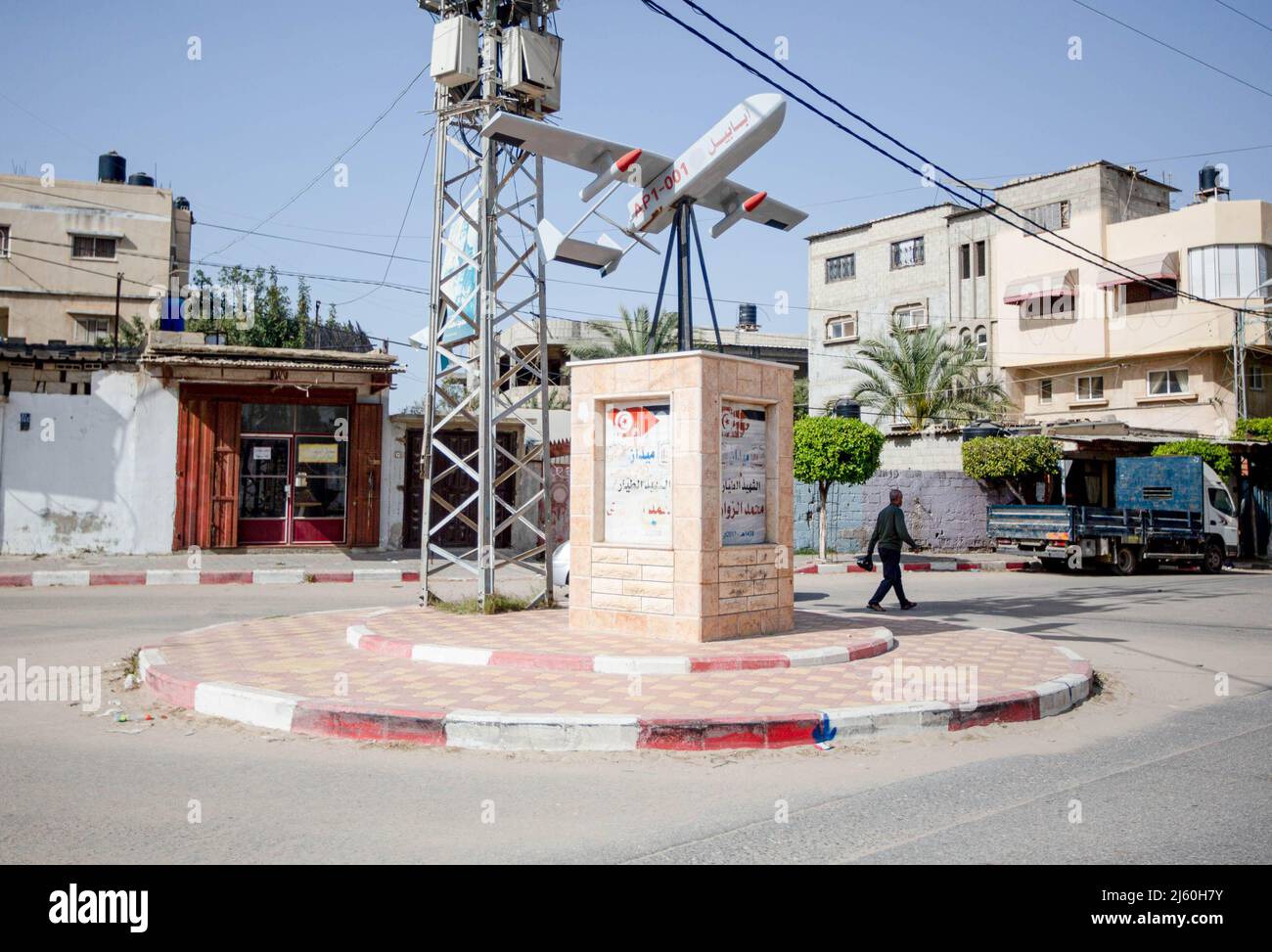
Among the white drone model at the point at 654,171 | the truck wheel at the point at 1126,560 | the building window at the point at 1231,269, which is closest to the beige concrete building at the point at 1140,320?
the building window at the point at 1231,269

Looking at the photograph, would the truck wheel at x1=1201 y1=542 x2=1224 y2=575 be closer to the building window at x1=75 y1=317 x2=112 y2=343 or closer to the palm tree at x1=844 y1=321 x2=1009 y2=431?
the palm tree at x1=844 y1=321 x2=1009 y2=431

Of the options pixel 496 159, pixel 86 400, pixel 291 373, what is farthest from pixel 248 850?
pixel 86 400

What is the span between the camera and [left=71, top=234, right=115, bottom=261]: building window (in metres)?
36.1

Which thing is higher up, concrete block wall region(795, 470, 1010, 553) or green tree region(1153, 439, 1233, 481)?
green tree region(1153, 439, 1233, 481)

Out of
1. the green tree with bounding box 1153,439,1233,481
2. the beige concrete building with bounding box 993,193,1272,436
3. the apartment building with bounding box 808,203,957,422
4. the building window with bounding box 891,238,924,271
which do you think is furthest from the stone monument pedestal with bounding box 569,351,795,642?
the building window with bounding box 891,238,924,271

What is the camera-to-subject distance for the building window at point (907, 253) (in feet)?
143

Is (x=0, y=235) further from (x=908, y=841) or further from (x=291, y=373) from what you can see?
(x=908, y=841)

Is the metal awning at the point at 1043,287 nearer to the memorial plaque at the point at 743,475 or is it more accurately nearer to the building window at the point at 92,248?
the memorial plaque at the point at 743,475

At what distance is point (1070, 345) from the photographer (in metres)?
36.2

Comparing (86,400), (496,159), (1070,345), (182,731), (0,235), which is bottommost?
(182,731)

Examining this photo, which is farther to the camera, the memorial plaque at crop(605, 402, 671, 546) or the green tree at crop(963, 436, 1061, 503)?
the green tree at crop(963, 436, 1061, 503)

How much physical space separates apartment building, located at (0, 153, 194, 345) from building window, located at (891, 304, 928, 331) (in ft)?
99.8

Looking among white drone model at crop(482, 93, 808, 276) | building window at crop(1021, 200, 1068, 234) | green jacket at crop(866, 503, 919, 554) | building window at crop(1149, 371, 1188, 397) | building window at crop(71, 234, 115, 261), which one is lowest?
green jacket at crop(866, 503, 919, 554)
